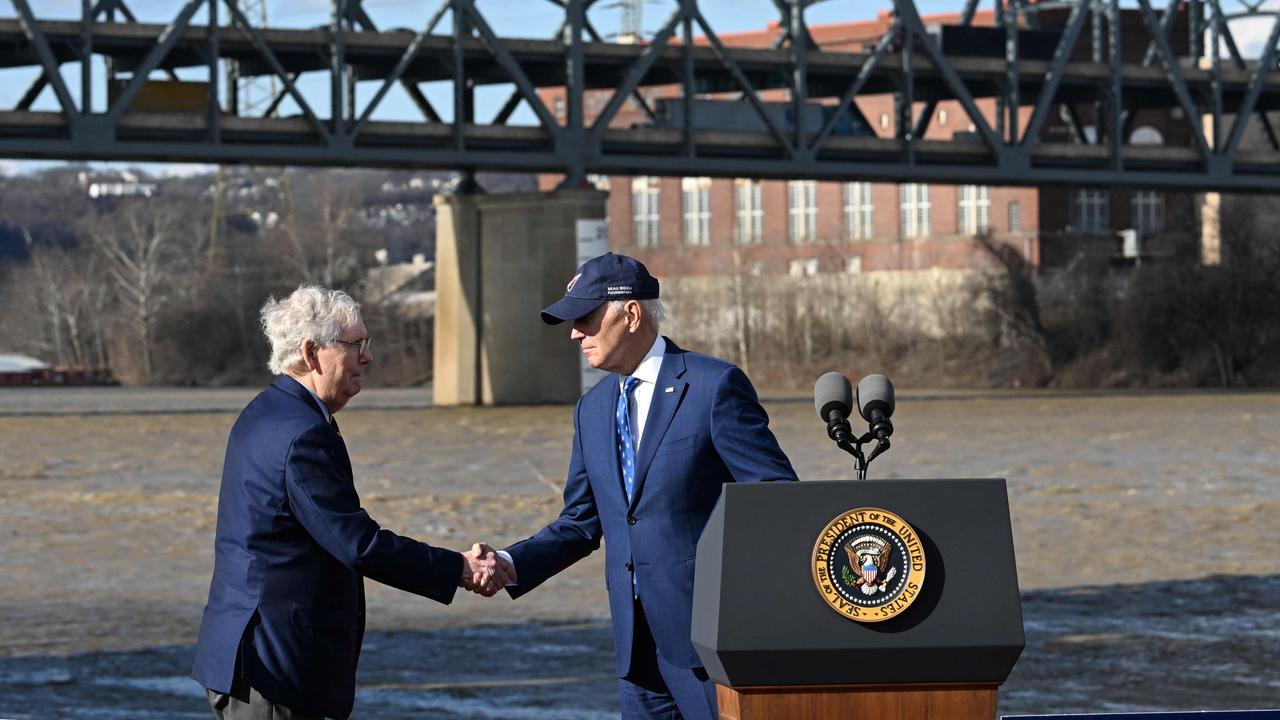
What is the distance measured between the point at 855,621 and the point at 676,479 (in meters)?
1.60

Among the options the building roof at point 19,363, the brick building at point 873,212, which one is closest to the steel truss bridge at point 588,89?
the brick building at point 873,212

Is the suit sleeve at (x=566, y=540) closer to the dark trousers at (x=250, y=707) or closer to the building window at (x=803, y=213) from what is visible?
the dark trousers at (x=250, y=707)

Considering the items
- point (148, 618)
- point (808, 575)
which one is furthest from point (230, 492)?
point (148, 618)

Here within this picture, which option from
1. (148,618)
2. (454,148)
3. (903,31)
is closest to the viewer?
(148,618)

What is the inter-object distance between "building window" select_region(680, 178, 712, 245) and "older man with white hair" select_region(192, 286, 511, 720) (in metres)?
102

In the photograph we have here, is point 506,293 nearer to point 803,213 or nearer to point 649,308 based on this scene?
point 803,213

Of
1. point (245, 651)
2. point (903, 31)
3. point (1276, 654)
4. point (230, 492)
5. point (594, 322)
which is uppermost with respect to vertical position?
point (903, 31)

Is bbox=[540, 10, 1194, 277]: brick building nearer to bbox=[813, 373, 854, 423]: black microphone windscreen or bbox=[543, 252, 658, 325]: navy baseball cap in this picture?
bbox=[543, 252, 658, 325]: navy baseball cap

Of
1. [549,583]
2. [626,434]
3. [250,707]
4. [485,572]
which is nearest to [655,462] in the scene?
[626,434]

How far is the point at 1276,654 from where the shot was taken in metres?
14.5

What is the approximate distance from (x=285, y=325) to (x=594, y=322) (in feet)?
3.01

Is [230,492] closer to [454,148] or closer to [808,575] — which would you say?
[808,575]

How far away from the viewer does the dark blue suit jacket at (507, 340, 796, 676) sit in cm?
659

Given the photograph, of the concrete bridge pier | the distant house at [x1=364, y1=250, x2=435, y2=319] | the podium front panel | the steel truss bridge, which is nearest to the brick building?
the distant house at [x1=364, y1=250, x2=435, y2=319]
